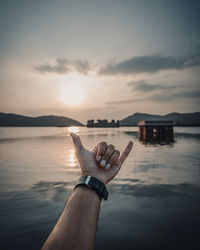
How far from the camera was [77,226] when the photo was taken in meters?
1.14

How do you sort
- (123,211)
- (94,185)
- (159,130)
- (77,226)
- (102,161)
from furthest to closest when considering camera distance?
(159,130) → (123,211) → (102,161) → (94,185) → (77,226)

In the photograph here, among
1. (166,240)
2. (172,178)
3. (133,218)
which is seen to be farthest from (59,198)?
(172,178)

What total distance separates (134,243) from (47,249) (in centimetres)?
269

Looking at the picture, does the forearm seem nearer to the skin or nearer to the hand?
the skin

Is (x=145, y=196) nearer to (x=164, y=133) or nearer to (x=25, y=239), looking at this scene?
(x=25, y=239)

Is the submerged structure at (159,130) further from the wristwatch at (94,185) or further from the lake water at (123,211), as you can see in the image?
the wristwatch at (94,185)

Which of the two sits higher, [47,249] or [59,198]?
[47,249]

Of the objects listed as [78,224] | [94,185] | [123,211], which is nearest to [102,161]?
[94,185]

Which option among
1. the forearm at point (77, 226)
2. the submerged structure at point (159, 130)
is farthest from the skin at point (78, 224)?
the submerged structure at point (159, 130)

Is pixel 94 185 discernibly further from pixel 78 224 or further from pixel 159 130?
pixel 159 130

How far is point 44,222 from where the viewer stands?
148 inches

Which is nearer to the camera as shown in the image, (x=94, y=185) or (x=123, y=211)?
(x=94, y=185)

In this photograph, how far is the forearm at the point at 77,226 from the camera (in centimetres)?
106

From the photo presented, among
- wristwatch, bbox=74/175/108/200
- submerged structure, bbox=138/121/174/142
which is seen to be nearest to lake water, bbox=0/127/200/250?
wristwatch, bbox=74/175/108/200
